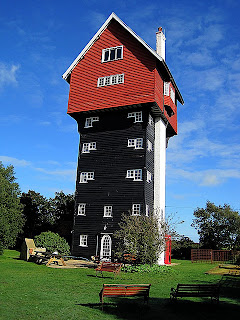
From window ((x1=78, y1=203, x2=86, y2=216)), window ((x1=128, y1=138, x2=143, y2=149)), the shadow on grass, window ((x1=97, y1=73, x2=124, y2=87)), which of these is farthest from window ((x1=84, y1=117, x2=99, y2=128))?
the shadow on grass

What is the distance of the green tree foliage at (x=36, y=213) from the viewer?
5175 cm

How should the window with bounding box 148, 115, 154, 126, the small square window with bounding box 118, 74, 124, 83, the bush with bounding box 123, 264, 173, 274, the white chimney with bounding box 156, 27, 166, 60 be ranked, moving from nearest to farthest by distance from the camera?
the bush with bounding box 123, 264, 173, 274 < the small square window with bounding box 118, 74, 124, 83 < the window with bounding box 148, 115, 154, 126 < the white chimney with bounding box 156, 27, 166, 60

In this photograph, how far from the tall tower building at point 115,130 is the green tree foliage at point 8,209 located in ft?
29.2

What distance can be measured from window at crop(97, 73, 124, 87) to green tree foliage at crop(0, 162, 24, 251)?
16859 mm

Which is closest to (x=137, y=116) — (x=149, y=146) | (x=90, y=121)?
(x=149, y=146)

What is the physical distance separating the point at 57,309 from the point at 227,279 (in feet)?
44.0

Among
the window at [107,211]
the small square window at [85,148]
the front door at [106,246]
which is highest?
the small square window at [85,148]

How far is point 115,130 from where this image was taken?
117 ft

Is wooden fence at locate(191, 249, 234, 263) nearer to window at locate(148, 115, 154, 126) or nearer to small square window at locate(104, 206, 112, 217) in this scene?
small square window at locate(104, 206, 112, 217)

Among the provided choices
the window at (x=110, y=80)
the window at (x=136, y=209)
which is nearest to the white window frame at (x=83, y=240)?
the window at (x=136, y=209)

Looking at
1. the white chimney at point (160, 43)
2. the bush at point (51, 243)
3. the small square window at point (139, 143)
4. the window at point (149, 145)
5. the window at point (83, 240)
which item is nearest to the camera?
the bush at point (51, 243)

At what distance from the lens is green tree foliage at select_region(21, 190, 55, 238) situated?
2037 inches

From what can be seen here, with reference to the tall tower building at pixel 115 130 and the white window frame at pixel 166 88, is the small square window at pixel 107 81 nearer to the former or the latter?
the tall tower building at pixel 115 130

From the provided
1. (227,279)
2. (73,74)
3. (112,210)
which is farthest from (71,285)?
(73,74)
